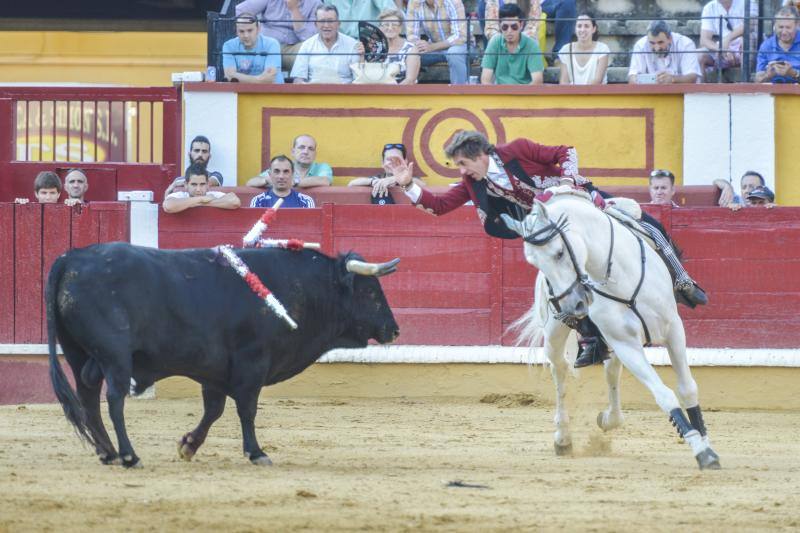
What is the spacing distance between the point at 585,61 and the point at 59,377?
6.22 meters

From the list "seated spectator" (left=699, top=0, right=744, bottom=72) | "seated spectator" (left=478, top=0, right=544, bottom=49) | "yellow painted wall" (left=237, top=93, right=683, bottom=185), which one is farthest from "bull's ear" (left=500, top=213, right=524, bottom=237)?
"seated spectator" (left=699, top=0, right=744, bottom=72)

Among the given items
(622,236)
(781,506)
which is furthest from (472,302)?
(781,506)

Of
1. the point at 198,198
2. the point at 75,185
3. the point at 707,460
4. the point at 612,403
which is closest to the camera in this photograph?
the point at 707,460

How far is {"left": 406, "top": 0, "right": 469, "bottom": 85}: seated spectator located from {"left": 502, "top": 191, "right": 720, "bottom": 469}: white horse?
15.3ft

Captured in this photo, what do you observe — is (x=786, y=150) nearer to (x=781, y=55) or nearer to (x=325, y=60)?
(x=781, y=55)

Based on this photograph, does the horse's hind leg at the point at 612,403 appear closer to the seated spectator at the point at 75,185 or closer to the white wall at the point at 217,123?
the seated spectator at the point at 75,185

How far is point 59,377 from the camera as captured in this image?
696cm

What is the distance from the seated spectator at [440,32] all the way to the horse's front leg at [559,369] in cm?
428

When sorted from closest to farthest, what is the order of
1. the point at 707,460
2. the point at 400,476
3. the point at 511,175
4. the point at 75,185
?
the point at 400,476, the point at 707,460, the point at 511,175, the point at 75,185

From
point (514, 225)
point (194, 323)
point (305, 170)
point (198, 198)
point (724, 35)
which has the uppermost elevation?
point (724, 35)

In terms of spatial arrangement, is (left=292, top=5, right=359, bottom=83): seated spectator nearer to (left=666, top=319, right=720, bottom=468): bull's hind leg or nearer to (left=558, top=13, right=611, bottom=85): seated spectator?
(left=558, top=13, right=611, bottom=85): seated spectator

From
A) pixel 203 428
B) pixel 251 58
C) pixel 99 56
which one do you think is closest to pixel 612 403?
pixel 203 428

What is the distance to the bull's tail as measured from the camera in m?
6.95

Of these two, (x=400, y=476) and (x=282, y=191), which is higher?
(x=282, y=191)
